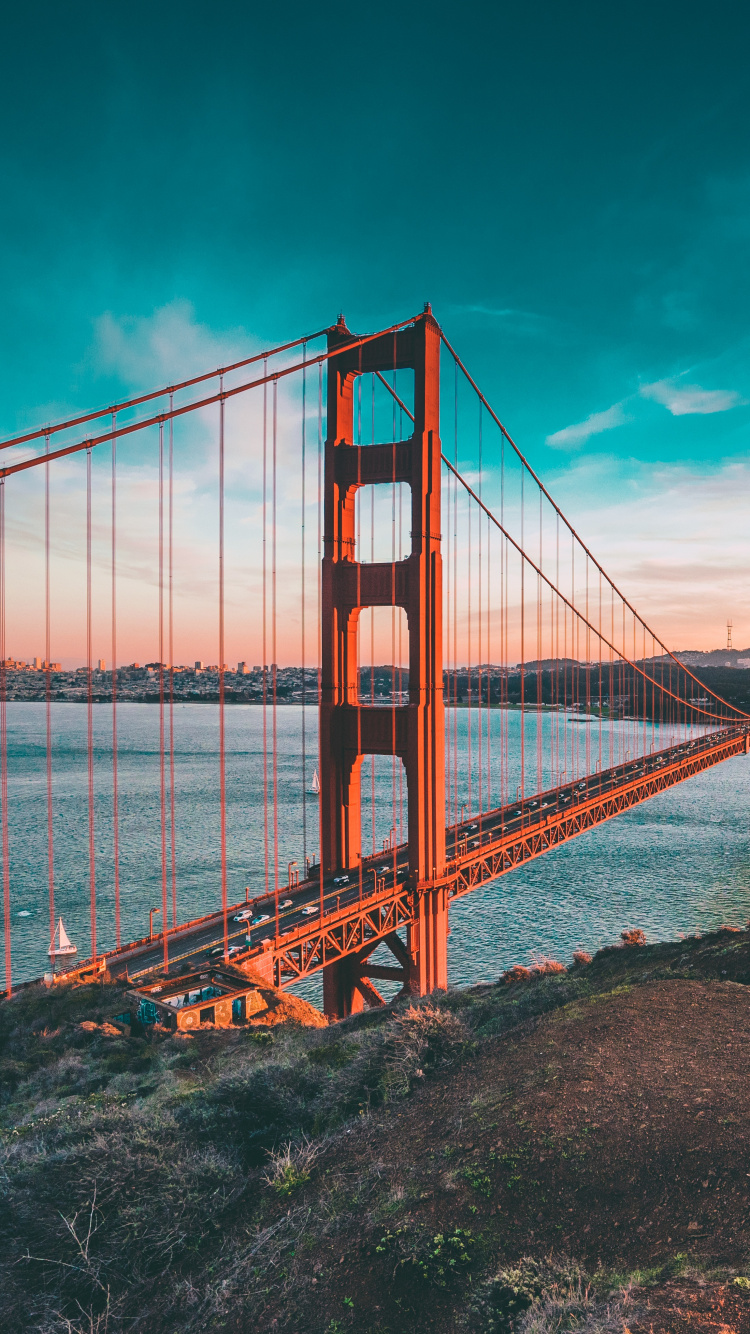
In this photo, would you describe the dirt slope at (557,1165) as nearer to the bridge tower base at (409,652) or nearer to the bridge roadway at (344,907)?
the bridge roadway at (344,907)

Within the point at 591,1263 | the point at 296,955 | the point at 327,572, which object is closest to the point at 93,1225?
the point at 591,1263

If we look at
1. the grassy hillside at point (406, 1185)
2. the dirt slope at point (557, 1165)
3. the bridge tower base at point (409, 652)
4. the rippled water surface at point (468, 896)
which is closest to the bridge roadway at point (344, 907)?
the bridge tower base at point (409, 652)

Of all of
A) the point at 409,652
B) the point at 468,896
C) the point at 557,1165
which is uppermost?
the point at 409,652

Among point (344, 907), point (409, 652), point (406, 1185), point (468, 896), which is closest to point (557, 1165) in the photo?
point (406, 1185)

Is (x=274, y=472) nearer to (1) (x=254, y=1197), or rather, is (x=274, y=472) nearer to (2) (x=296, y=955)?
(2) (x=296, y=955)

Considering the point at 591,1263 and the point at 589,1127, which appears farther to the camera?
the point at 589,1127

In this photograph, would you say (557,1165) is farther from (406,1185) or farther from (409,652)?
(409,652)
